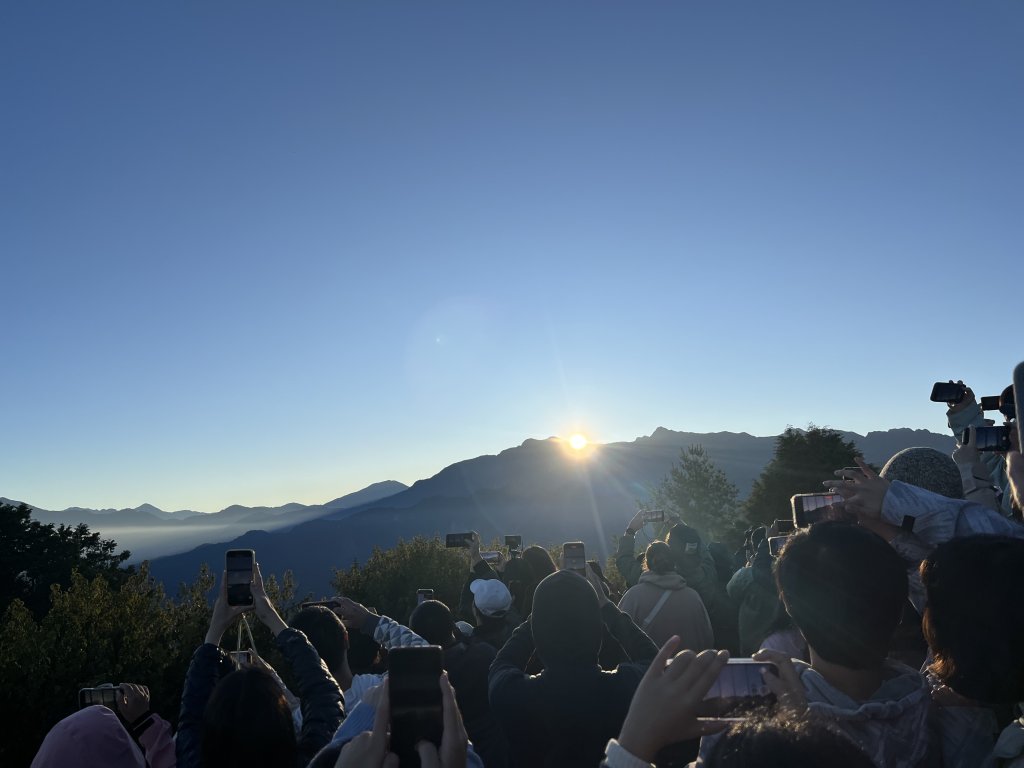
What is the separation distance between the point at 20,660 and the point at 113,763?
561 cm

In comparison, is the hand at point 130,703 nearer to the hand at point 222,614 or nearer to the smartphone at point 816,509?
A: the hand at point 222,614

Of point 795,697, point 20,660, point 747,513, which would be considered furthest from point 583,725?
point 747,513

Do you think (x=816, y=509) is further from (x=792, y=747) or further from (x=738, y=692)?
(x=792, y=747)

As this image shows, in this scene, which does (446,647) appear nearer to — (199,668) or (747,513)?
(199,668)

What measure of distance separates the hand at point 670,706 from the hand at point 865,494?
1.40m

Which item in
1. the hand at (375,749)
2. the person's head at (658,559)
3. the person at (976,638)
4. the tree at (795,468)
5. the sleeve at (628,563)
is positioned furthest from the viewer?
the tree at (795,468)

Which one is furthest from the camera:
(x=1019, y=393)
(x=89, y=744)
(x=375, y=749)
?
(x=89, y=744)

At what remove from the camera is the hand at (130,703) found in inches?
145

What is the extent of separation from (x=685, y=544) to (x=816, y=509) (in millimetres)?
3724

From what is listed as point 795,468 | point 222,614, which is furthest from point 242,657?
point 795,468

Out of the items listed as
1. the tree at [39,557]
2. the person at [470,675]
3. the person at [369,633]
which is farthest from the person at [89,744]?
the tree at [39,557]

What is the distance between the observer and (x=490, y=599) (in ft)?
16.6

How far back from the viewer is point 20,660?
7430mm

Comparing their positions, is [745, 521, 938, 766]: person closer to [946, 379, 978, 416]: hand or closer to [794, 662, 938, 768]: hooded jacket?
[794, 662, 938, 768]: hooded jacket
